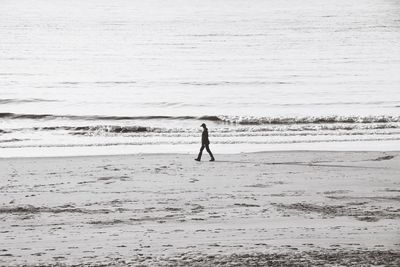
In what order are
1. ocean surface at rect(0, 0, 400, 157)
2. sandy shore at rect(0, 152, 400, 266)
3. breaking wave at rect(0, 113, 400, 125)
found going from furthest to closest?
breaking wave at rect(0, 113, 400, 125) → ocean surface at rect(0, 0, 400, 157) → sandy shore at rect(0, 152, 400, 266)

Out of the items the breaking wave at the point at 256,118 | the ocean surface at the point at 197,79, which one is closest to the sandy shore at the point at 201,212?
the ocean surface at the point at 197,79

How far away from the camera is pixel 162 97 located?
3884cm

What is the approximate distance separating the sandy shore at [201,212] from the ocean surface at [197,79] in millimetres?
4555

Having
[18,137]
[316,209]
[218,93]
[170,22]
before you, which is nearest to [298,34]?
[170,22]

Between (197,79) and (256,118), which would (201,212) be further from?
(197,79)

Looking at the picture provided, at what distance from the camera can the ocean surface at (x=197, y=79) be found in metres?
27.1

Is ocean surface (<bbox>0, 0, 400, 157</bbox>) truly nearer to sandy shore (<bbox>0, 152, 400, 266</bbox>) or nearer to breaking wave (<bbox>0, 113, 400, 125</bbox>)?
breaking wave (<bbox>0, 113, 400, 125</bbox>)

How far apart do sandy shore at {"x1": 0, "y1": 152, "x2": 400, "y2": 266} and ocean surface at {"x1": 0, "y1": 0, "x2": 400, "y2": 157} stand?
4.56 m

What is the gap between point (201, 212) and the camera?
545 inches

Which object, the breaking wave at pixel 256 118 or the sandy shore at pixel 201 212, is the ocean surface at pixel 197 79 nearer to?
the breaking wave at pixel 256 118

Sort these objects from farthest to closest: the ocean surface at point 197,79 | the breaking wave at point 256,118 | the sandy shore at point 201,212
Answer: the breaking wave at point 256,118, the ocean surface at point 197,79, the sandy shore at point 201,212

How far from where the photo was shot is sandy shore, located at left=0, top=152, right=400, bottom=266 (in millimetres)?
11305

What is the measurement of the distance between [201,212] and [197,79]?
32.0m

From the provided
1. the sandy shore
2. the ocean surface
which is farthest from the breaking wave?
the sandy shore
